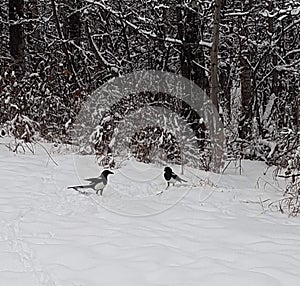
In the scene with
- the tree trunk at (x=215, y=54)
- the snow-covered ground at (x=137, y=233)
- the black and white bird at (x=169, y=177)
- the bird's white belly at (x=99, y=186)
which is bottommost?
the snow-covered ground at (x=137, y=233)

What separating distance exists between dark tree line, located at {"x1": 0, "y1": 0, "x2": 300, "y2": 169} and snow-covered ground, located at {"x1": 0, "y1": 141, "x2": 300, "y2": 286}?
95.5 inches

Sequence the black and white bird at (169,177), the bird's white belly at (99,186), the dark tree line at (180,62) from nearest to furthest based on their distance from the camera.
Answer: the bird's white belly at (99,186)
the black and white bird at (169,177)
the dark tree line at (180,62)

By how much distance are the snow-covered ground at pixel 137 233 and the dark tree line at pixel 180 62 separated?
2425 millimetres

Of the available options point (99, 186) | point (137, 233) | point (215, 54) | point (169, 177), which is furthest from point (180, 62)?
point (137, 233)

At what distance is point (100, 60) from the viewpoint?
9.63 metres

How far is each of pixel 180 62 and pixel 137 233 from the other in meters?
5.64

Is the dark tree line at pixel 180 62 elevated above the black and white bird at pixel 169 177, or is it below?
above

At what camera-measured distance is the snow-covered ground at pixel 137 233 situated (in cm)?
356

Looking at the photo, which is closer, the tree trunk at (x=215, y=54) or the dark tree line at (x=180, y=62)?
the tree trunk at (x=215, y=54)

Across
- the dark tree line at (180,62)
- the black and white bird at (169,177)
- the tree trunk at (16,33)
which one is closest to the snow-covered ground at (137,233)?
the black and white bird at (169,177)

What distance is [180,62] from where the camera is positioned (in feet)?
31.4

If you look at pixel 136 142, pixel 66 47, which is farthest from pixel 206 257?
pixel 66 47

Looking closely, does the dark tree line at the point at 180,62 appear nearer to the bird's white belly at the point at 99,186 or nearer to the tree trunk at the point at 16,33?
the tree trunk at the point at 16,33

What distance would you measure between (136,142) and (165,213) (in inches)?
121
